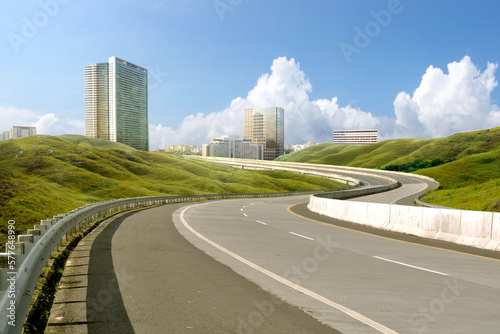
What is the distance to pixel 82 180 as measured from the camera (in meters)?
72.3

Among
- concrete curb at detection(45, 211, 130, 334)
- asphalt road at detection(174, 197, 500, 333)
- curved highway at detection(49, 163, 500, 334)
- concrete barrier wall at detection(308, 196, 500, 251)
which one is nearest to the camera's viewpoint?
concrete curb at detection(45, 211, 130, 334)

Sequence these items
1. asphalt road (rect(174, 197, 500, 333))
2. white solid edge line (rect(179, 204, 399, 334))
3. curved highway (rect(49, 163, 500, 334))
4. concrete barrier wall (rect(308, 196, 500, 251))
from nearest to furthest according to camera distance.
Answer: white solid edge line (rect(179, 204, 399, 334)) → curved highway (rect(49, 163, 500, 334)) → asphalt road (rect(174, 197, 500, 333)) → concrete barrier wall (rect(308, 196, 500, 251))

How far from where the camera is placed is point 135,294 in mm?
6480

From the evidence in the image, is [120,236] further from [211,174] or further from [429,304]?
[211,174]

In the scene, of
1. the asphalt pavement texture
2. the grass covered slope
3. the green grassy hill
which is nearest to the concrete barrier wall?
the asphalt pavement texture

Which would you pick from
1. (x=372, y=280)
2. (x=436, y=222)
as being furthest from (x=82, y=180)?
(x=372, y=280)

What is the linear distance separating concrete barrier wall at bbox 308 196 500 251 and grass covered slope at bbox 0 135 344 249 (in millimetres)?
26758

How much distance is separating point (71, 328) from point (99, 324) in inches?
12.2

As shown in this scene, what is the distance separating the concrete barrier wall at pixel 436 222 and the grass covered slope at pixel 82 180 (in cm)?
2676

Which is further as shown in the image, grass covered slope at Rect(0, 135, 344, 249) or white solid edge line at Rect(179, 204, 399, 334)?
grass covered slope at Rect(0, 135, 344, 249)

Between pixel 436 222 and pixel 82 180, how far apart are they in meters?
67.3

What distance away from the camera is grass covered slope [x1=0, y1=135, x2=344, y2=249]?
147 ft

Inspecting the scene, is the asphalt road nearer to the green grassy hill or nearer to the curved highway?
the curved highway

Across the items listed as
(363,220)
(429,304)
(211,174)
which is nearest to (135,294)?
(429,304)
